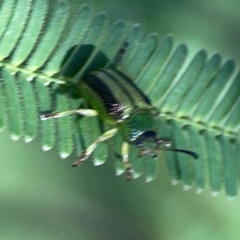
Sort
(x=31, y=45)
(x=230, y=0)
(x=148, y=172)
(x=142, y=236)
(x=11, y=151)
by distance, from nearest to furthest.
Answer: (x=31, y=45), (x=148, y=172), (x=11, y=151), (x=142, y=236), (x=230, y=0)

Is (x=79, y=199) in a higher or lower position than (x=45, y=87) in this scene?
lower

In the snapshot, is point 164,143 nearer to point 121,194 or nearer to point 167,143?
point 167,143

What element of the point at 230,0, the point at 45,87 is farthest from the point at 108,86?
the point at 230,0

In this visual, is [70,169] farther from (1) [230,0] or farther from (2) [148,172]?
(1) [230,0]

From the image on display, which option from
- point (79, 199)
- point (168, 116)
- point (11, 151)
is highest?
point (168, 116)

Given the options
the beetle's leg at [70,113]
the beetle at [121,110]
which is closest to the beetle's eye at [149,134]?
the beetle at [121,110]

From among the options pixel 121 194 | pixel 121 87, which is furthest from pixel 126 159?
pixel 121 194

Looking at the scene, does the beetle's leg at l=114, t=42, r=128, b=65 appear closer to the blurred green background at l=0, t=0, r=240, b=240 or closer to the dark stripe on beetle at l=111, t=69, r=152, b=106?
the dark stripe on beetle at l=111, t=69, r=152, b=106

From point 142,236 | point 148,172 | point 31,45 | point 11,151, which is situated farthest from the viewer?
point 142,236
